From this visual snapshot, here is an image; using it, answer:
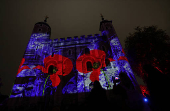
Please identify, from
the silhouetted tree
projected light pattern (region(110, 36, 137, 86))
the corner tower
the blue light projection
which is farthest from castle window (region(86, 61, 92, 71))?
the corner tower

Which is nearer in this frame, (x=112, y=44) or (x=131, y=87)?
(x=131, y=87)

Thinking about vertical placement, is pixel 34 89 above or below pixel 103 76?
below

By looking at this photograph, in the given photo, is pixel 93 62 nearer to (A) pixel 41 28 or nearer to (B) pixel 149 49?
(B) pixel 149 49

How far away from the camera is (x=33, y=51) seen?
14656mm

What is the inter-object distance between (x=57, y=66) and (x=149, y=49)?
1460 centimetres

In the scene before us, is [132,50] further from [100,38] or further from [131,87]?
[131,87]

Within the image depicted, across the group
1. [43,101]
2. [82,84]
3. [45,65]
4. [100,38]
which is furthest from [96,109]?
[100,38]

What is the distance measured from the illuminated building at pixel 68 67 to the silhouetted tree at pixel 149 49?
125 inches

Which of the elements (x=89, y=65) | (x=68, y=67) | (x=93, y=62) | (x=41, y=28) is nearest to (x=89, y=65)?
(x=89, y=65)

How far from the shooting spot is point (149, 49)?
1349 cm

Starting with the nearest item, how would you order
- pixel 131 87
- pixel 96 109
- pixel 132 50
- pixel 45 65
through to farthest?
pixel 96 109, pixel 131 87, pixel 45 65, pixel 132 50

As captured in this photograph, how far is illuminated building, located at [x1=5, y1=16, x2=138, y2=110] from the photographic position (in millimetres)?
11344

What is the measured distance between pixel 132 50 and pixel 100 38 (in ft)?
20.0

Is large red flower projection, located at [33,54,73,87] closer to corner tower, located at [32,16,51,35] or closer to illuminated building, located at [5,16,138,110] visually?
illuminated building, located at [5,16,138,110]
